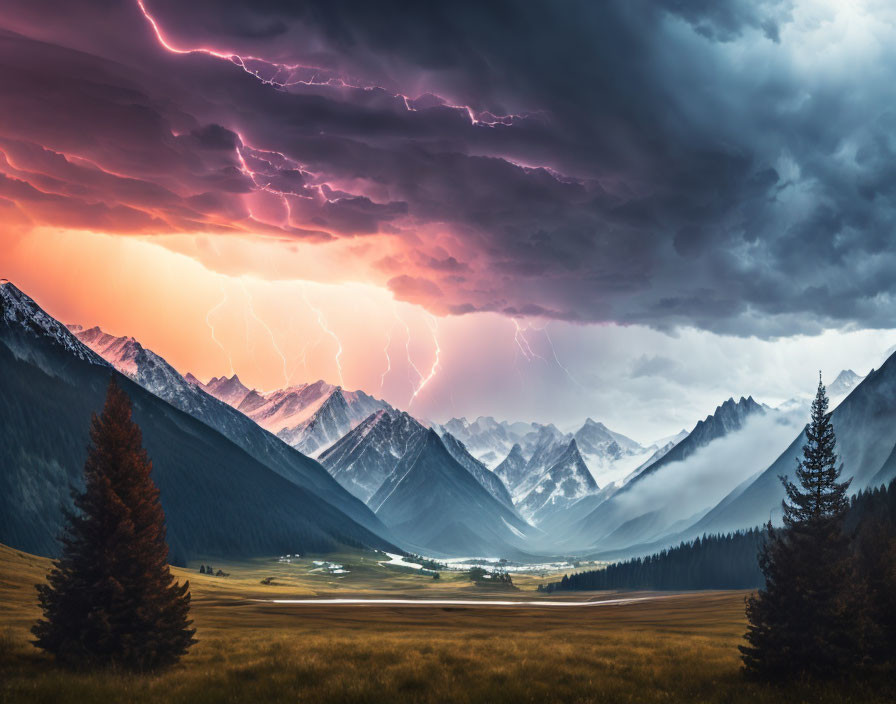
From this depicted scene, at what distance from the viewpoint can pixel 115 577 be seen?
30828mm

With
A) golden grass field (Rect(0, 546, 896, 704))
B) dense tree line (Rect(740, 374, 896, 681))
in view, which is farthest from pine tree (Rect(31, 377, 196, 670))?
dense tree line (Rect(740, 374, 896, 681))

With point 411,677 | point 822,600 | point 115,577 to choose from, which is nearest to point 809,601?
point 822,600

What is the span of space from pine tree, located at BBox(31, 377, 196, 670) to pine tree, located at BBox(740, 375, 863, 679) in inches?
995

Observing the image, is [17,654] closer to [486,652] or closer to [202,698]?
[202,698]

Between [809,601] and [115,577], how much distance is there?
2956cm

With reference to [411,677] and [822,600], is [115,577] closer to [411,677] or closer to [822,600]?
[411,677]

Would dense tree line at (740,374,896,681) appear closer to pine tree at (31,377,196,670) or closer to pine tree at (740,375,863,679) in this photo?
pine tree at (740,375,863,679)

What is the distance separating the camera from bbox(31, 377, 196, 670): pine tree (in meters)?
30.2

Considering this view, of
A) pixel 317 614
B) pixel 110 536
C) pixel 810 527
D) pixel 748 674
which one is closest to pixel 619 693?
pixel 748 674

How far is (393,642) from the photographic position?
142 feet

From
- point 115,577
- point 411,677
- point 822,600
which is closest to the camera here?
point 411,677

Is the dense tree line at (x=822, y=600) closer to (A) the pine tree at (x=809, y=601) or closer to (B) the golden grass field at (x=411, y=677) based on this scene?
(A) the pine tree at (x=809, y=601)

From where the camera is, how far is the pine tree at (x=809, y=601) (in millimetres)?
29484

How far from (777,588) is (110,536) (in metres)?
29.2
